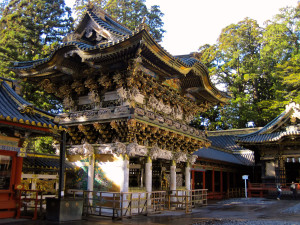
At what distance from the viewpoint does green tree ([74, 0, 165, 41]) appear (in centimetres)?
3900

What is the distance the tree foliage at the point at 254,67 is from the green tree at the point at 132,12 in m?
11.3

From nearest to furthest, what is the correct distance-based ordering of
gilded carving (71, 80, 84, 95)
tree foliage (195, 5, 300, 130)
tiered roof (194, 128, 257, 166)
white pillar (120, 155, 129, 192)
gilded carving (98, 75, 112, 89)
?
white pillar (120, 155, 129, 192) < gilded carving (98, 75, 112, 89) < gilded carving (71, 80, 84, 95) < tiered roof (194, 128, 257, 166) < tree foliage (195, 5, 300, 130)

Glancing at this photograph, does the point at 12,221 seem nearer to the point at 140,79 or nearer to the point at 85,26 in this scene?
the point at 140,79

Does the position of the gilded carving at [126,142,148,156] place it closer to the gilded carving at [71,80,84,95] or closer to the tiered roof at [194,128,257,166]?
the gilded carving at [71,80,84,95]

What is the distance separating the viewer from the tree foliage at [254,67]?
139 ft

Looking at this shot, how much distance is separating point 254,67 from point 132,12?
746 inches

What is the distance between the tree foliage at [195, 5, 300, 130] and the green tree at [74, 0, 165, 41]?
37.2 ft

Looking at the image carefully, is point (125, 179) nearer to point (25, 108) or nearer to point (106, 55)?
point (25, 108)

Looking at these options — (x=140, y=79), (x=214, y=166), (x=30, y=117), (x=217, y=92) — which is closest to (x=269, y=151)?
(x=214, y=166)

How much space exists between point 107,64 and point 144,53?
1.90m

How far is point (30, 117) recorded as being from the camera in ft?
36.6

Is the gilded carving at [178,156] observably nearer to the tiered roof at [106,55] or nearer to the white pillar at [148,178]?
the white pillar at [148,178]

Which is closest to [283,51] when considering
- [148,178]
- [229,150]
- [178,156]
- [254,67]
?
A: [254,67]

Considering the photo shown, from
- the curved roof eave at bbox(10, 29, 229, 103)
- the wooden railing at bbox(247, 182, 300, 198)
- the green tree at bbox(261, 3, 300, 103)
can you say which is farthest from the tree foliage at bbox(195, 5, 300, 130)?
the curved roof eave at bbox(10, 29, 229, 103)
